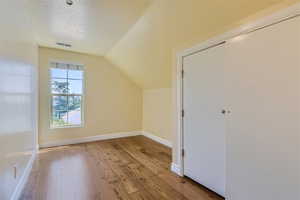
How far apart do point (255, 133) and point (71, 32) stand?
3.30 metres

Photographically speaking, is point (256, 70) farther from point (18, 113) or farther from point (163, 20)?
point (18, 113)

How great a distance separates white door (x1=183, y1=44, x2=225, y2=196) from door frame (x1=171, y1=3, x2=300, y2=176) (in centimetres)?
7

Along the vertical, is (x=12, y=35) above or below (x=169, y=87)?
above

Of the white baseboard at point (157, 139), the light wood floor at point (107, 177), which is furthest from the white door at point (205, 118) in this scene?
the white baseboard at point (157, 139)

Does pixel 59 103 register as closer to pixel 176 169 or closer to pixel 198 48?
pixel 176 169

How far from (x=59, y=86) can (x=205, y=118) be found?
12.1ft

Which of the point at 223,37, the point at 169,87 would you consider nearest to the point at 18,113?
Answer: the point at 223,37

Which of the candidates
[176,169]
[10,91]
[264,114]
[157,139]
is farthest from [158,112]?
[10,91]

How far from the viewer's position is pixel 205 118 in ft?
6.57

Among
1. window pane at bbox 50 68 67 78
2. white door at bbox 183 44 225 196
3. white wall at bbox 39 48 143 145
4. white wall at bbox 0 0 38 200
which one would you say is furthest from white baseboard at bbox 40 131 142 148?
white door at bbox 183 44 225 196

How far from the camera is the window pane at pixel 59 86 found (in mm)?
3857

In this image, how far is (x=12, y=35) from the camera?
5.74ft

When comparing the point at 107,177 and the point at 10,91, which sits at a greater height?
the point at 10,91

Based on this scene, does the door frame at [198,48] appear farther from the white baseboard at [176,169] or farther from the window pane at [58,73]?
the window pane at [58,73]
